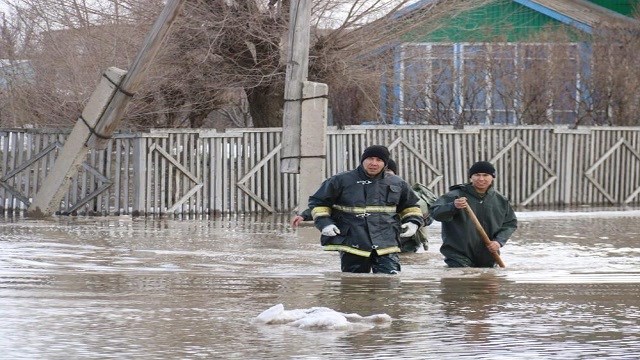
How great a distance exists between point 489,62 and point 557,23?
5.40 metres

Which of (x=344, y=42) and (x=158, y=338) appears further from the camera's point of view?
(x=344, y=42)

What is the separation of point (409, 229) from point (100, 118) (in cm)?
934

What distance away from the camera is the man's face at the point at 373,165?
481 inches

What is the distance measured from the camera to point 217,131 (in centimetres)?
2348

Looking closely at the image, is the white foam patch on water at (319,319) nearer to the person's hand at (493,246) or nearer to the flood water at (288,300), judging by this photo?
the flood water at (288,300)

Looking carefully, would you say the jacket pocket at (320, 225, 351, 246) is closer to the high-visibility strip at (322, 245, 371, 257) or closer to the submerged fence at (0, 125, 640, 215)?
the high-visibility strip at (322, 245, 371, 257)

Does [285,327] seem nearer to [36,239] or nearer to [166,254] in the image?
[166,254]

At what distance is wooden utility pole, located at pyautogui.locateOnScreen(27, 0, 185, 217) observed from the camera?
786 inches

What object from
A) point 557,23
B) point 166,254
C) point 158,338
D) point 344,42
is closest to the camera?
point 158,338

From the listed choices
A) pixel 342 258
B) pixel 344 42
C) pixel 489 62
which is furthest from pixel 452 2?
pixel 342 258

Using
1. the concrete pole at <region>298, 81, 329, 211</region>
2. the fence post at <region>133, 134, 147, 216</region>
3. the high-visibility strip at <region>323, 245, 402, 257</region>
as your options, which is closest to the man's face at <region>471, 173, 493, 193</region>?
the high-visibility strip at <region>323, 245, 402, 257</region>

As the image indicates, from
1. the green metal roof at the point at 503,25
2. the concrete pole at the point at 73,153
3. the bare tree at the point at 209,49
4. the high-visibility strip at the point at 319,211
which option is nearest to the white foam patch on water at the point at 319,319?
the high-visibility strip at the point at 319,211

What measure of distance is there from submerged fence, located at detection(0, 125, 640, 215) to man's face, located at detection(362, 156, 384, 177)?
10.7m

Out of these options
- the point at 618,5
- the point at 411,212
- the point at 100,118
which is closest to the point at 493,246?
the point at 411,212
